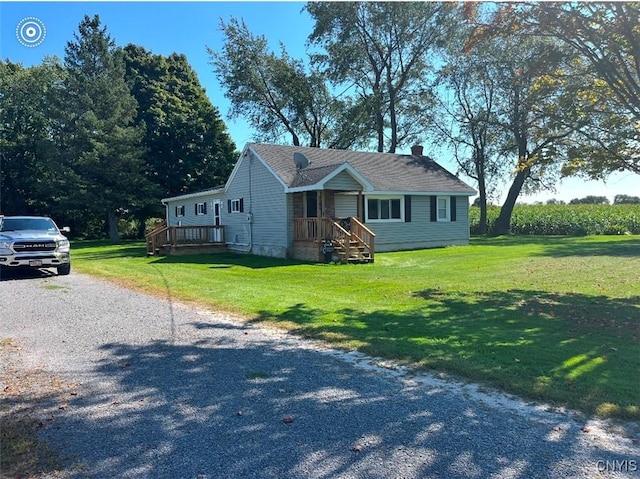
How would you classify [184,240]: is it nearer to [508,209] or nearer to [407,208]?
[407,208]

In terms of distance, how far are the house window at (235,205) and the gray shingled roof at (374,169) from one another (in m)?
2.68

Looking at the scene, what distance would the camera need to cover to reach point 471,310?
332 inches

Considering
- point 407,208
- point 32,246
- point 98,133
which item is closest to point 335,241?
point 407,208

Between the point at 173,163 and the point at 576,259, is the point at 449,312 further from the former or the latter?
the point at 173,163

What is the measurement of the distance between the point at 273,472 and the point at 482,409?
1929mm

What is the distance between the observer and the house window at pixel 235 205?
22.8 m

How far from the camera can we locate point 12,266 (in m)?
13.0

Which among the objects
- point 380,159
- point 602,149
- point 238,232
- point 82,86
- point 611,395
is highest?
point 82,86

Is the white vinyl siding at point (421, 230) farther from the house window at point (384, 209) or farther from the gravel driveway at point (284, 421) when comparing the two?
the gravel driveway at point (284, 421)

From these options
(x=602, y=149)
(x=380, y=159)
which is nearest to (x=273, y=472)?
(x=602, y=149)

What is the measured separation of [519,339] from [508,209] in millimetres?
32109

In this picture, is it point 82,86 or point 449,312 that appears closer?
point 449,312

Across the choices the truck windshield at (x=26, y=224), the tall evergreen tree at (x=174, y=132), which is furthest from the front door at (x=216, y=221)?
the tall evergreen tree at (x=174, y=132)

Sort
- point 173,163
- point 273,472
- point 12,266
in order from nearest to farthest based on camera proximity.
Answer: point 273,472 → point 12,266 → point 173,163
